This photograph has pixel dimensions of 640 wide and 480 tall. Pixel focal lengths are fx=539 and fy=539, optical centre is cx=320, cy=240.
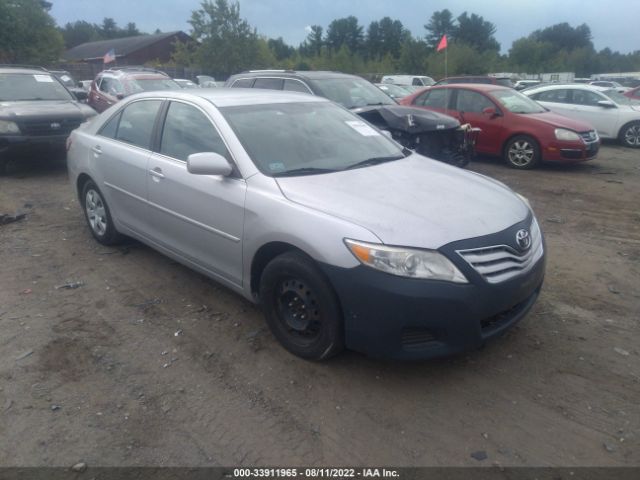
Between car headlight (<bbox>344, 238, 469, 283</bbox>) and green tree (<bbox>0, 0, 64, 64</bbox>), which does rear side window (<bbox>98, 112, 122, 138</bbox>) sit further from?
green tree (<bbox>0, 0, 64, 64</bbox>)

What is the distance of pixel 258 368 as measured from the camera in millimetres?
3477

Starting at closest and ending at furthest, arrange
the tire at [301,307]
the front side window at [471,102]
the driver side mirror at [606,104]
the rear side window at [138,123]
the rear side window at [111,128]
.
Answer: the tire at [301,307] → the rear side window at [138,123] → the rear side window at [111,128] → the front side window at [471,102] → the driver side mirror at [606,104]

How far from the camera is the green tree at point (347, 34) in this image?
84250 mm

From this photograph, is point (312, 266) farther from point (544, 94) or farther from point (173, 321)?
point (544, 94)

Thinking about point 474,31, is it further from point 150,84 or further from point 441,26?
point 150,84

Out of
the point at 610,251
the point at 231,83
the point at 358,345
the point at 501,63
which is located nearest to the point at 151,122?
the point at 358,345

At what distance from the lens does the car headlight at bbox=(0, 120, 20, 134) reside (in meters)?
8.47

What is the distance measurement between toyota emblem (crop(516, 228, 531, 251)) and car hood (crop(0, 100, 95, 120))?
26.6ft

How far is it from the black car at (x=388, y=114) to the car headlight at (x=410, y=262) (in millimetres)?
5230

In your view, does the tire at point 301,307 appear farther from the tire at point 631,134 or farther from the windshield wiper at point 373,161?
the tire at point 631,134

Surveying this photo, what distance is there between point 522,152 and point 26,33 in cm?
3262

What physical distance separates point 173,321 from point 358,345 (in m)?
1.63

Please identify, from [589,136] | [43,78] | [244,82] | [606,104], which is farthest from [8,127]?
[606,104]

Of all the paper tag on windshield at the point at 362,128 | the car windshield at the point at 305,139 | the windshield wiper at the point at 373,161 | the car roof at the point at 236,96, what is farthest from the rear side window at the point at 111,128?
the windshield wiper at the point at 373,161
